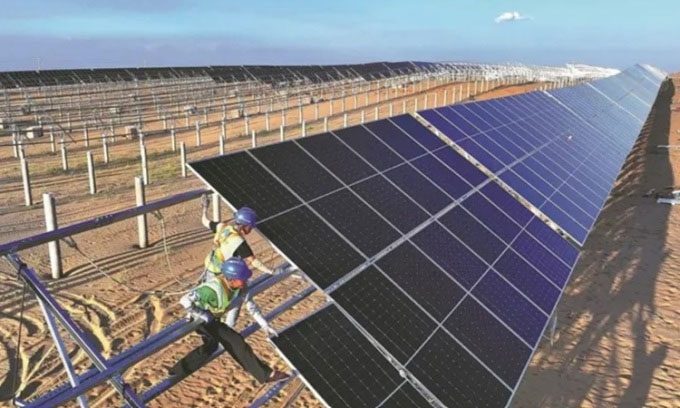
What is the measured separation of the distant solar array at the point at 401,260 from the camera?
4895 mm

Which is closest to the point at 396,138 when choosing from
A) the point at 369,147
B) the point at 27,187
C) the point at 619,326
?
the point at 369,147

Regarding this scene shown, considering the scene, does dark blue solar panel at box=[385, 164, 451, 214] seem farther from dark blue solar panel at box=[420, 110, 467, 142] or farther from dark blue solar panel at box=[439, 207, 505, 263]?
dark blue solar panel at box=[420, 110, 467, 142]

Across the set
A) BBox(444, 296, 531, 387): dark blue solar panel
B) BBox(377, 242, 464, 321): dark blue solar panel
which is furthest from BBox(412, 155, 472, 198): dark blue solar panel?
BBox(444, 296, 531, 387): dark blue solar panel

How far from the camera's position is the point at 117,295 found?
11.1 meters

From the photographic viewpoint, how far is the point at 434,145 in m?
10.2

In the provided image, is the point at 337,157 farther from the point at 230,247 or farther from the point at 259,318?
the point at 259,318

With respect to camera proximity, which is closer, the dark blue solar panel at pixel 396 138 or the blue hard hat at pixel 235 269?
the blue hard hat at pixel 235 269

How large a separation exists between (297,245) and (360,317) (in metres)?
0.89

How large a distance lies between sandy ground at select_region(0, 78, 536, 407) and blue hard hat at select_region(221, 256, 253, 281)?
6.15ft

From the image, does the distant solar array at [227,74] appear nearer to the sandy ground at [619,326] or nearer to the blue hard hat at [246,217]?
the sandy ground at [619,326]

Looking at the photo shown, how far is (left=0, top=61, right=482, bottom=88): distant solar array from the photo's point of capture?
33.9m

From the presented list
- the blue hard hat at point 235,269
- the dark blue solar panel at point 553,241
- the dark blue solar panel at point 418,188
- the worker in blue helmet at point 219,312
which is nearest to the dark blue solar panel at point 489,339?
the dark blue solar panel at point 418,188

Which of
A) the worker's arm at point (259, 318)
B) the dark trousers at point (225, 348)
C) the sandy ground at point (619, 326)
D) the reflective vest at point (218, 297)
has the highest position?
the reflective vest at point (218, 297)

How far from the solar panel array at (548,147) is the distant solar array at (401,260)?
25.7 inches
